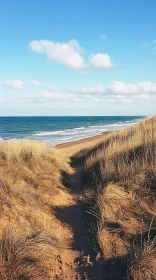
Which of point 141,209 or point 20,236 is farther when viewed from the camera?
point 141,209

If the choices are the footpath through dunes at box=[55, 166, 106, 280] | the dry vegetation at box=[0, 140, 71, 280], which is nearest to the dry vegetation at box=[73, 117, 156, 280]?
the footpath through dunes at box=[55, 166, 106, 280]

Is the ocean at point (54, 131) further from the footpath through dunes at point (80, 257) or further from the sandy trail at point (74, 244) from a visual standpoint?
the footpath through dunes at point (80, 257)

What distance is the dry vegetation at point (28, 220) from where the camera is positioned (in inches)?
154

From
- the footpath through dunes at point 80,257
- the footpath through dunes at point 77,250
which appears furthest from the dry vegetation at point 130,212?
the footpath through dunes at point 77,250

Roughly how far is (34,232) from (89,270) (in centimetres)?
130

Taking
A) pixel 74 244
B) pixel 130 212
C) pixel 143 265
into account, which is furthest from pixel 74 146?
pixel 143 265

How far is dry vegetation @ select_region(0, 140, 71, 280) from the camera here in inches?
154

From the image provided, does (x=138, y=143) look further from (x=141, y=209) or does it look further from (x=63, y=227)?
(x=63, y=227)

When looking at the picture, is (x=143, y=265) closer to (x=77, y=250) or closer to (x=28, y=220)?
(x=77, y=250)

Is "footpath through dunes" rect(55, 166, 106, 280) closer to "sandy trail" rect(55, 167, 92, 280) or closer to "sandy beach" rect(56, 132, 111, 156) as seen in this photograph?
"sandy trail" rect(55, 167, 92, 280)

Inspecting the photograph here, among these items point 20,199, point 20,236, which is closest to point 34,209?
point 20,199

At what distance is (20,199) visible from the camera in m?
5.96

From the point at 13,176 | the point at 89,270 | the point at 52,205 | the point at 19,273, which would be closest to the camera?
the point at 19,273

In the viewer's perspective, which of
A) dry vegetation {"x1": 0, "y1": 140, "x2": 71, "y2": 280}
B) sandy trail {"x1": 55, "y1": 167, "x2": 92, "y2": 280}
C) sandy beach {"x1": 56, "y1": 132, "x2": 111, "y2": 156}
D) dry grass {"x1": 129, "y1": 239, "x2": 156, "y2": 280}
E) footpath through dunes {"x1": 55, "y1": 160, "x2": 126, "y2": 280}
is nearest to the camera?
dry grass {"x1": 129, "y1": 239, "x2": 156, "y2": 280}
